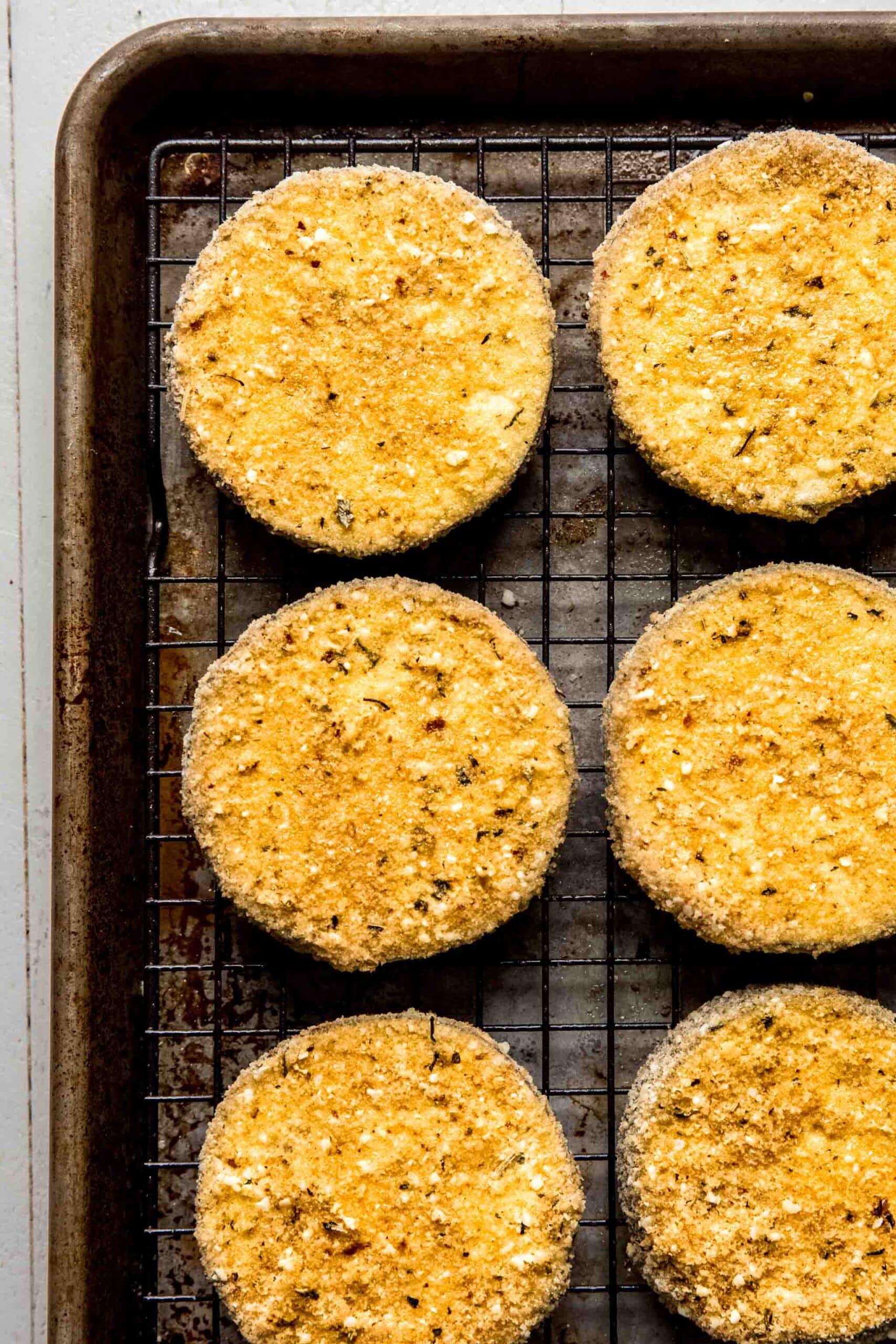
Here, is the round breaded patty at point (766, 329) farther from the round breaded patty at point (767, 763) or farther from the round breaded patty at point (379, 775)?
the round breaded patty at point (379, 775)

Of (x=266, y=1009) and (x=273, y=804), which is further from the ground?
(x=273, y=804)

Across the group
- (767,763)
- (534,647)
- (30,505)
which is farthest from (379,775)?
(30,505)

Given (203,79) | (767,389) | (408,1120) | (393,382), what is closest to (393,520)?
(393,382)

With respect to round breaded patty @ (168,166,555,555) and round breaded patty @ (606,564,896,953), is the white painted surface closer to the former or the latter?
round breaded patty @ (168,166,555,555)

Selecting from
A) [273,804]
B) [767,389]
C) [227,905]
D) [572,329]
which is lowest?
[227,905]

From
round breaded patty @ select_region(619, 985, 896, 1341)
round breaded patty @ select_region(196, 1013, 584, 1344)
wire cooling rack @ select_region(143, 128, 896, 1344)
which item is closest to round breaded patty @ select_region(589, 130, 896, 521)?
wire cooling rack @ select_region(143, 128, 896, 1344)

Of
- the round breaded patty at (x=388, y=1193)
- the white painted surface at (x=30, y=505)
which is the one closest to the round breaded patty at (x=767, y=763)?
the round breaded patty at (x=388, y=1193)

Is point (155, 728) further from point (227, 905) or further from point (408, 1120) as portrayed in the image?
point (408, 1120)
